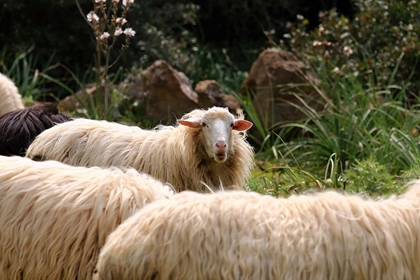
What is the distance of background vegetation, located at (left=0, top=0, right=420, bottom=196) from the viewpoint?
781cm

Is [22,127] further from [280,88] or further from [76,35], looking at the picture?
[76,35]

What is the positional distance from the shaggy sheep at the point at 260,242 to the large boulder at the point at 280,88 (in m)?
6.26

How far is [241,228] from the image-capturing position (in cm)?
392

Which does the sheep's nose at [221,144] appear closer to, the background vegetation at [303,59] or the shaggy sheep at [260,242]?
the background vegetation at [303,59]

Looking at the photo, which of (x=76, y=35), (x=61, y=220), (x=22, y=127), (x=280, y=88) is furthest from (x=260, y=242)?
(x=76, y=35)

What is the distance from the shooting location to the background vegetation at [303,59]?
25.6 ft

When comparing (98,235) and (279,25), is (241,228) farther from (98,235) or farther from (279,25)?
(279,25)

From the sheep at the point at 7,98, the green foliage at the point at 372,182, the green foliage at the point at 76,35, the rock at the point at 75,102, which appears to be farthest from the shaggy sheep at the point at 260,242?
the green foliage at the point at 76,35

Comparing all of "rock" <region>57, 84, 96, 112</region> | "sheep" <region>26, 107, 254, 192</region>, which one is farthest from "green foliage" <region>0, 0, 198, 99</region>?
"sheep" <region>26, 107, 254, 192</region>

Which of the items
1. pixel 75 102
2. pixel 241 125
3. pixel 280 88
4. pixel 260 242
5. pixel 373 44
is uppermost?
pixel 260 242

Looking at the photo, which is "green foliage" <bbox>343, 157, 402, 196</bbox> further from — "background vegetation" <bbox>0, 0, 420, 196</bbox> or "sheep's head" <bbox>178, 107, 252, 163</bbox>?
"sheep's head" <bbox>178, 107, 252, 163</bbox>

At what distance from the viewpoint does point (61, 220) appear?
457 centimetres

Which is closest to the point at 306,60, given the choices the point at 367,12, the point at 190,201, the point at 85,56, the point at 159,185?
the point at 367,12

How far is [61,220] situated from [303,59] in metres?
6.83
